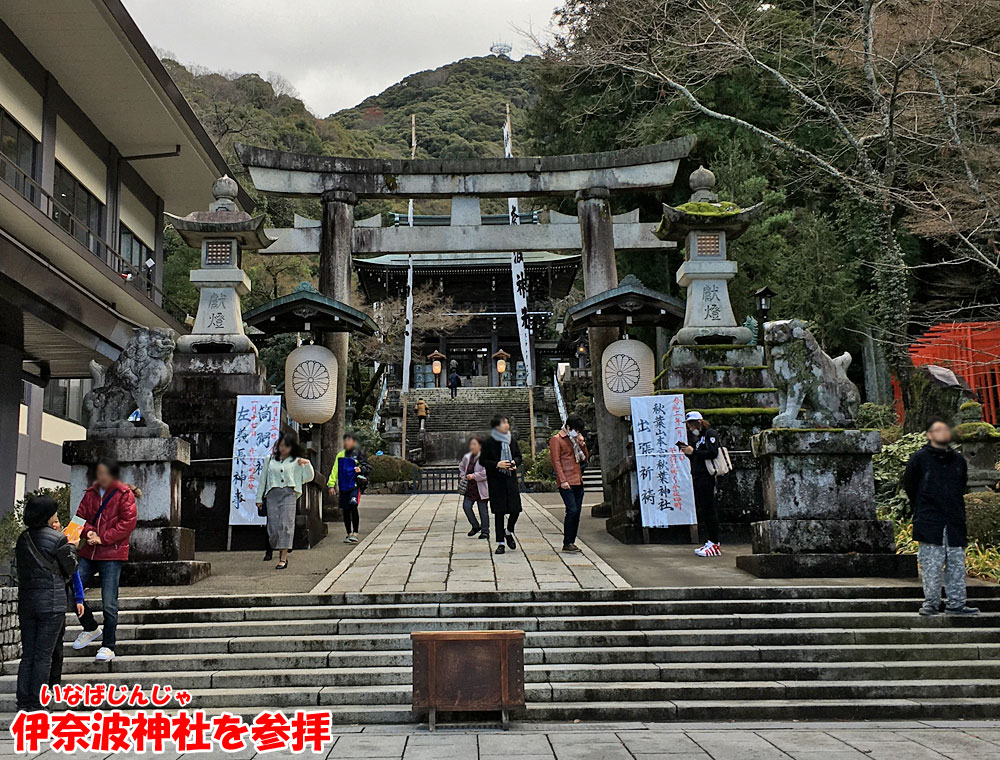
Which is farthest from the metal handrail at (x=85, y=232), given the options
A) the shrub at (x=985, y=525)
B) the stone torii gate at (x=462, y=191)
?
the shrub at (x=985, y=525)

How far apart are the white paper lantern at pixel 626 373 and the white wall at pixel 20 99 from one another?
12049 mm

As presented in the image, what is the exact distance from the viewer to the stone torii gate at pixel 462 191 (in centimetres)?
1664

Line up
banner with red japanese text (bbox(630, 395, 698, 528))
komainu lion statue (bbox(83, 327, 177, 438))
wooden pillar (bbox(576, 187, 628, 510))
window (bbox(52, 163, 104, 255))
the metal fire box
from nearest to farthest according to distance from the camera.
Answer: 1. the metal fire box
2. komainu lion statue (bbox(83, 327, 177, 438))
3. banner with red japanese text (bbox(630, 395, 698, 528))
4. wooden pillar (bbox(576, 187, 628, 510))
5. window (bbox(52, 163, 104, 255))

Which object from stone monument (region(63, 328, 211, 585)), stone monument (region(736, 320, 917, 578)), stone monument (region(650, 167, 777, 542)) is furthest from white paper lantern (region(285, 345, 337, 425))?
stone monument (region(736, 320, 917, 578))

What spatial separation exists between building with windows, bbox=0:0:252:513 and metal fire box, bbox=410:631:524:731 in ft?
25.2

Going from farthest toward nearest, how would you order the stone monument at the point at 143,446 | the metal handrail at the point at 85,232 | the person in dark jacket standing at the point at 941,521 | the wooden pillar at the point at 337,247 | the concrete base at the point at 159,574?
the wooden pillar at the point at 337,247 < the metal handrail at the point at 85,232 < the stone monument at the point at 143,446 < the concrete base at the point at 159,574 < the person in dark jacket standing at the point at 941,521

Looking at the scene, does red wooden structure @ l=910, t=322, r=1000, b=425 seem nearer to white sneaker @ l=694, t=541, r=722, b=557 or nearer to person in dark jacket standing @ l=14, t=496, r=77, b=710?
white sneaker @ l=694, t=541, r=722, b=557

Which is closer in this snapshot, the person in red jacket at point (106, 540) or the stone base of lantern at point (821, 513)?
the person in red jacket at point (106, 540)

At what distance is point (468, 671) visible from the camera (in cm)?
559

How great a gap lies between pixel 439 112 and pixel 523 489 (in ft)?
180

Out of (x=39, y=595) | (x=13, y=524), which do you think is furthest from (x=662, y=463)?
(x=13, y=524)

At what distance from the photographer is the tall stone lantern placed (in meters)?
13.3

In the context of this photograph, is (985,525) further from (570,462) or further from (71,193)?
(71,193)

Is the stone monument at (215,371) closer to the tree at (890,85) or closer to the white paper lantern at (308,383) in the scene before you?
the white paper lantern at (308,383)
